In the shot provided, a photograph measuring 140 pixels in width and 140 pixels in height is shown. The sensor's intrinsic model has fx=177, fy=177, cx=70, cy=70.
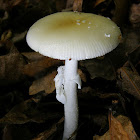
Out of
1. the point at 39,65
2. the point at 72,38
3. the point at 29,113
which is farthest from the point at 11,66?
the point at 72,38

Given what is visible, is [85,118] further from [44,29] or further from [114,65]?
[44,29]

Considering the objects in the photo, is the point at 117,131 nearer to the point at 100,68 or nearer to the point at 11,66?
the point at 100,68

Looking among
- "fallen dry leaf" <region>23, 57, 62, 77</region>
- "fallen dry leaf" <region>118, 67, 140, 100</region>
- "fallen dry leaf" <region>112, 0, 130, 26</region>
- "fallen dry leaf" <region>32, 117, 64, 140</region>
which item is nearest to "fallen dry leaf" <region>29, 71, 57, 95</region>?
"fallen dry leaf" <region>23, 57, 62, 77</region>

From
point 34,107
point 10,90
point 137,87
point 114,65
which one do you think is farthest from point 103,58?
point 10,90

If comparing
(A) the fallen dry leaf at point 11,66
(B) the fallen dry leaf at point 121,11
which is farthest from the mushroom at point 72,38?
(B) the fallen dry leaf at point 121,11

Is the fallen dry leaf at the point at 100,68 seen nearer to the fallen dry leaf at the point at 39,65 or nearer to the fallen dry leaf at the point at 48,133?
the fallen dry leaf at the point at 39,65

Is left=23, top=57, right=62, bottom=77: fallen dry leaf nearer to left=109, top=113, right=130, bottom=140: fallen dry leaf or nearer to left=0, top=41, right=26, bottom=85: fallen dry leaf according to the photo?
left=0, top=41, right=26, bottom=85: fallen dry leaf
